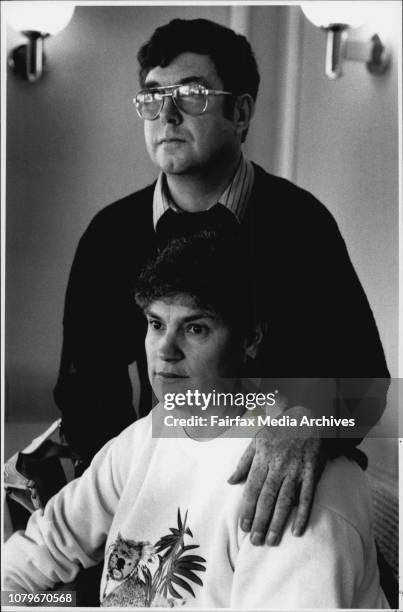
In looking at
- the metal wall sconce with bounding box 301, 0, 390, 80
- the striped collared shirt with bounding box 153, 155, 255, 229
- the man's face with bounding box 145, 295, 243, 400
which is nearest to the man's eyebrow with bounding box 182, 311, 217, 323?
the man's face with bounding box 145, 295, 243, 400

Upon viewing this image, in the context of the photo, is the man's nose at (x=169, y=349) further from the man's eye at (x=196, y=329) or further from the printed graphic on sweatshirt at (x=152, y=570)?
the printed graphic on sweatshirt at (x=152, y=570)

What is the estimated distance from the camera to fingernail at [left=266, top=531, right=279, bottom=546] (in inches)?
48.9

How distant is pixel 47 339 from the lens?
1.40 metres

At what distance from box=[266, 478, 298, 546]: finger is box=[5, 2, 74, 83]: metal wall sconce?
84 centimetres

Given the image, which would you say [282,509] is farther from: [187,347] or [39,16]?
[39,16]

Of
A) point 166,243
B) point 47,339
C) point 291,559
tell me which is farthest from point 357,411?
point 47,339

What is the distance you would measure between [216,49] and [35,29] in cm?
33

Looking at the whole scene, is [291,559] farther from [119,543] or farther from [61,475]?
[61,475]

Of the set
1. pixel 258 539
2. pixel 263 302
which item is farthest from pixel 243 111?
pixel 258 539

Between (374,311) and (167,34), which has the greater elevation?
(167,34)

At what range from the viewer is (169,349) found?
133cm

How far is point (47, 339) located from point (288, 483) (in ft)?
1.64

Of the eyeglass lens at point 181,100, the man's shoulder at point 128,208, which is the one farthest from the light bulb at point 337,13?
the man's shoulder at point 128,208

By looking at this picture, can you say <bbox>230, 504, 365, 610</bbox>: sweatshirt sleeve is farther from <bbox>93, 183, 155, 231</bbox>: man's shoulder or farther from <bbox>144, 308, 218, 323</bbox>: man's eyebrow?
<bbox>93, 183, 155, 231</bbox>: man's shoulder
